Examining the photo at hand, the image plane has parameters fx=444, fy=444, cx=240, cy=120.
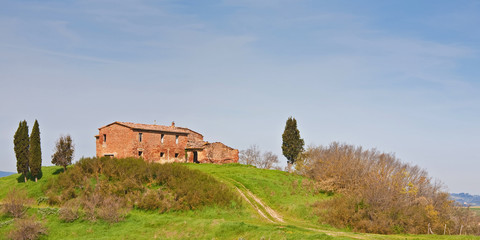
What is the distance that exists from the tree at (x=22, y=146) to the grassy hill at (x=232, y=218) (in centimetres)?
147

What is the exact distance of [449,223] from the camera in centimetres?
3847

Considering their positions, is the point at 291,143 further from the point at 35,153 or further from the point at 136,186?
the point at 35,153

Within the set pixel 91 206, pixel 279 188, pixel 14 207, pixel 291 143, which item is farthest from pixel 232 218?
pixel 291 143

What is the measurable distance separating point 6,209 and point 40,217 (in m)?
3.07

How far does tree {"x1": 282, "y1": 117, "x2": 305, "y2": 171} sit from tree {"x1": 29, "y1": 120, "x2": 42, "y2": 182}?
33484 mm

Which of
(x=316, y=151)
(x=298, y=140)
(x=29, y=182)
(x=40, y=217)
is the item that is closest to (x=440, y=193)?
(x=316, y=151)

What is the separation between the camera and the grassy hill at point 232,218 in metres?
26.8

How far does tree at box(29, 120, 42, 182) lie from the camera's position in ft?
138

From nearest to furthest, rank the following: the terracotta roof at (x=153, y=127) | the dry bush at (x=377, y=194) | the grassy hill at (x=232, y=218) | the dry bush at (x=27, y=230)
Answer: the grassy hill at (x=232, y=218) < the dry bush at (x=27, y=230) < the dry bush at (x=377, y=194) < the terracotta roof at (x=153, y=127)

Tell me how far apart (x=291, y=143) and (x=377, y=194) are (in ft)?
93.9

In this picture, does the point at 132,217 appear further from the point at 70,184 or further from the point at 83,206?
the point at 70,184

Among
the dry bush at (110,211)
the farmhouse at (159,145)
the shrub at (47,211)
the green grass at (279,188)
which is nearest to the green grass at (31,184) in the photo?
the shrub at (47,211)

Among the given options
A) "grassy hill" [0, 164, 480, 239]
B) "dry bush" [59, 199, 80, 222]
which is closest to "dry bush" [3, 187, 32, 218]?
"grassy hill" [0, 164, 480, 239]

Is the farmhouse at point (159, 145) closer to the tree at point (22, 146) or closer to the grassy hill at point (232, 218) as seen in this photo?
the grassy hill at point (232, 218)
